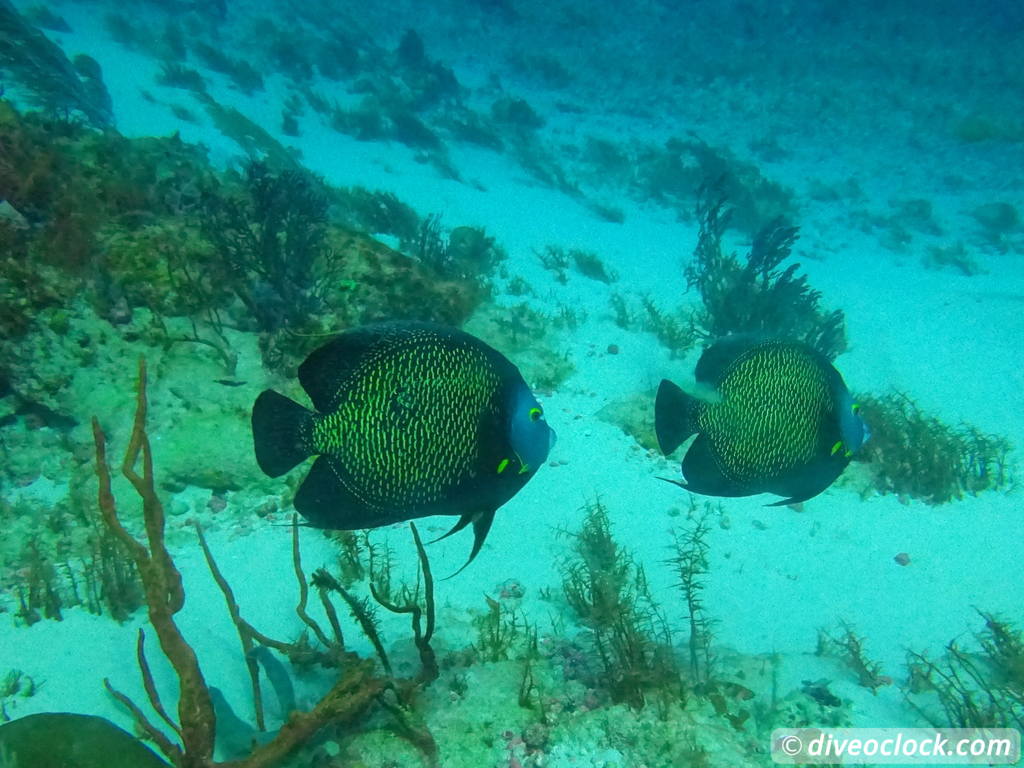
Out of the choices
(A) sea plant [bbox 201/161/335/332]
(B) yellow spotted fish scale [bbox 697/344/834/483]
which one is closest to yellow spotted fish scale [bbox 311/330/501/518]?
(B) yellow spotted fish scale [bbox 697/344/834/483]

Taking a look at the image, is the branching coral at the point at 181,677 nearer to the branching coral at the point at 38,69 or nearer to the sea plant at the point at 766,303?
the sea plant at the point at 766,303

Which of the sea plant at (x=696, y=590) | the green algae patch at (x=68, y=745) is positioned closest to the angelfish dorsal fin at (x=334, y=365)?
the green algae patch at (x=68, y=745)

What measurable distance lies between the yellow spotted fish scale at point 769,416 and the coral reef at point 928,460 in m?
3.30

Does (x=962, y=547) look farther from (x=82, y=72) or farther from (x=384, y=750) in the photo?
(x=82, y=72)

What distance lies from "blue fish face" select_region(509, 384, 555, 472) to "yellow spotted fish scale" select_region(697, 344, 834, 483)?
42.7 inches

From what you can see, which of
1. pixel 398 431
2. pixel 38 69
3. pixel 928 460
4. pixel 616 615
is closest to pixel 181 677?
pixel 398 431

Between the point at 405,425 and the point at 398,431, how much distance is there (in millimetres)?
32

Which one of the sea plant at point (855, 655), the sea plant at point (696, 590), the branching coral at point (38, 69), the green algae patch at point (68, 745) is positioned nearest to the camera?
the green algae patch at point (68, 745)

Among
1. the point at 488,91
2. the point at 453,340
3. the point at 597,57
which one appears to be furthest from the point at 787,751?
the point at 597,57

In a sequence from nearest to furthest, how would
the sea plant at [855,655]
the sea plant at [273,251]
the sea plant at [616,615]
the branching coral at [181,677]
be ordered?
the branching coral at [181,677], the sea plant at [616,615], the sea plant at [855,655], the sea plant at [273,251]

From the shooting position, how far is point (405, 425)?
1999mm

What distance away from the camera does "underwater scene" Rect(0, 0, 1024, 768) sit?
214 cm

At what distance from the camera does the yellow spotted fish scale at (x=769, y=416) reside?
108 inches

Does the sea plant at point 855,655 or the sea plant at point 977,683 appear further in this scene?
the sea plant at point 855,655
